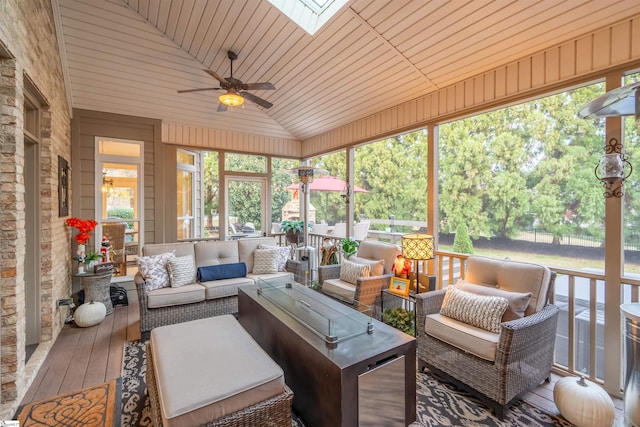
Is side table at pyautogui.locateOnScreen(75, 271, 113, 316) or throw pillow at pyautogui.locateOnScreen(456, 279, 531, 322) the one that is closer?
throw pillow at pyautogui.locateOnScreen(456, 279, 531, 322)

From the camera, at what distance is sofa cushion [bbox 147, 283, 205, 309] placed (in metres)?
3.50

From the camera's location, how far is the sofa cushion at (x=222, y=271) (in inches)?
160


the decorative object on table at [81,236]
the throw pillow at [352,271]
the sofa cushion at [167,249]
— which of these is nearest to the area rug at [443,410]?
the throw pillow at [352,271]

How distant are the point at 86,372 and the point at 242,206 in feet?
13.2

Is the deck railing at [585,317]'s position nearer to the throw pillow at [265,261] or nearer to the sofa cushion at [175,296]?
the throw pillow at [265,261]

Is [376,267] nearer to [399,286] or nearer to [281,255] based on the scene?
[399,286]

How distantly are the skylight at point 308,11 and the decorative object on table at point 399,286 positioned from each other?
314 cm

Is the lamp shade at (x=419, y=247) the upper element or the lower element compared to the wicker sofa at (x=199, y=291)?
upper

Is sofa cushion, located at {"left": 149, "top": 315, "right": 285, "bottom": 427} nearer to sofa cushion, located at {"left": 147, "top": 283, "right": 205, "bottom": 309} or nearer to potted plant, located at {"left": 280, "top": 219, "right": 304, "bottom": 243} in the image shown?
sofa cushion, located at {"left": 147, "top": 283, "right": 205, "bottom": 309}

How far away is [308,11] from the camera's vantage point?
3.60 metres

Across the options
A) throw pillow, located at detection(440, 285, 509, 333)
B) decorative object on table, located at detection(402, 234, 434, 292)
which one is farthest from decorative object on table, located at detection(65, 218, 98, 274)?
throw pillow, located at detection(440, 285, 509, 333)

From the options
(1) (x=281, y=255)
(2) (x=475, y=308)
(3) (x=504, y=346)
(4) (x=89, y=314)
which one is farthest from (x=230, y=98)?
(3) (x=504, y=346)

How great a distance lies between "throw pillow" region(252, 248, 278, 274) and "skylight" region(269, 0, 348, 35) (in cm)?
307

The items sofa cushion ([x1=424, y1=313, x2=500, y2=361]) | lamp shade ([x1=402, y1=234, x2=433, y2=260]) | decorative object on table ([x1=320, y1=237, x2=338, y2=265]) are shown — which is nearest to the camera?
sofa cushion ([x1=424, y1=313, x2=500, y2=361])
